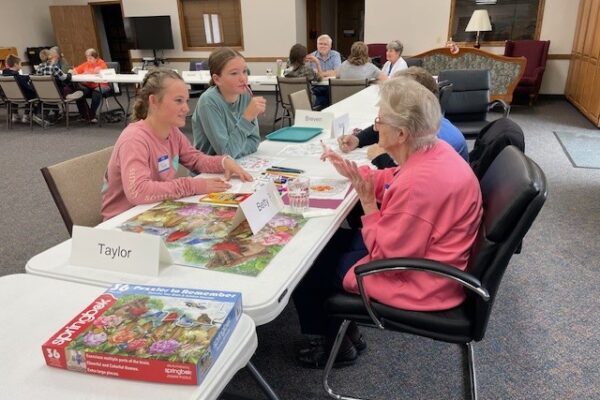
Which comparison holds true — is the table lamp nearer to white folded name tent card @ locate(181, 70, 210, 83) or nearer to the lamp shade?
the lamp shade

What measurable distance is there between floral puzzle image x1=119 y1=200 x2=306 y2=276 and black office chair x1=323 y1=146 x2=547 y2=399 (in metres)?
0.27

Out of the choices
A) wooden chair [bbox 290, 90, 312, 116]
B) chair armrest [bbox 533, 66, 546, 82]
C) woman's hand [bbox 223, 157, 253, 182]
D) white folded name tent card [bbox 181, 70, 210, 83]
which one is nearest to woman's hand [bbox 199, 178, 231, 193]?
woman's hand [bbox 223, 157, 253, 182]

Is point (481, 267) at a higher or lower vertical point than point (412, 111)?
lower

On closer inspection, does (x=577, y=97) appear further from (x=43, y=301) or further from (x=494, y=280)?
(x=43, y=301)

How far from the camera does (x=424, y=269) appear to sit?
122 centimetres

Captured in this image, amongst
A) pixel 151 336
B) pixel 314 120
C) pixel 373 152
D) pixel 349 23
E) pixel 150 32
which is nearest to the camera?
pixel 151 336

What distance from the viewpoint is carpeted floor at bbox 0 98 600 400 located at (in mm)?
1681

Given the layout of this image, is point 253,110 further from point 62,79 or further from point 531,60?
point 531,60

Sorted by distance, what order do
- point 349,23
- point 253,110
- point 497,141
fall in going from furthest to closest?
point 349,23, point 253,110, point 497,141

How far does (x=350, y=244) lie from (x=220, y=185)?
1.84 ft

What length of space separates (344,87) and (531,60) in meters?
4.25

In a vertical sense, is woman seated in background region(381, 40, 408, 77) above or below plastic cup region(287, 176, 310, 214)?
above

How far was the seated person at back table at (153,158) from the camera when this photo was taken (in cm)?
160

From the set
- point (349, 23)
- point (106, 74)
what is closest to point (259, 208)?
point (106, 74)
